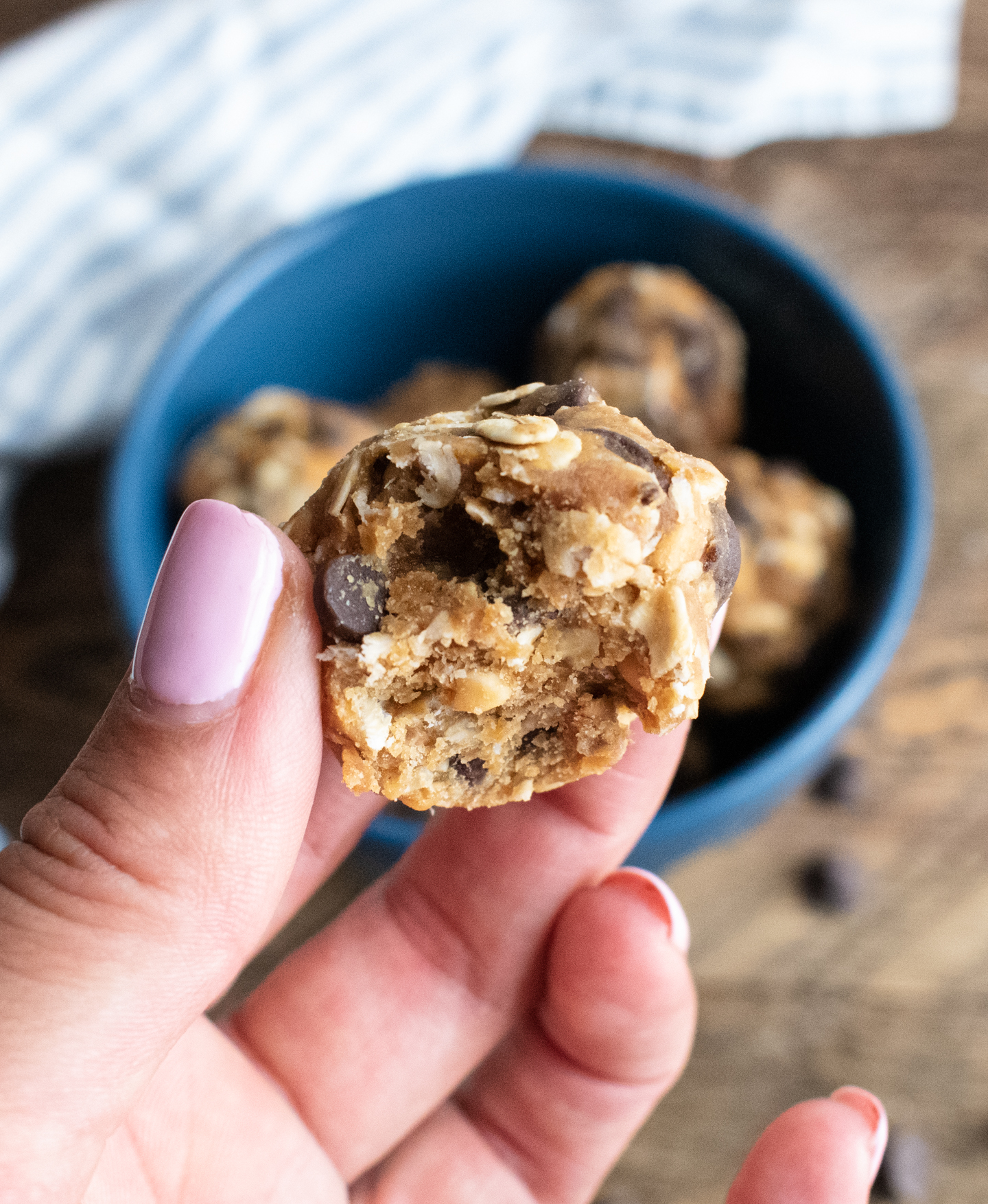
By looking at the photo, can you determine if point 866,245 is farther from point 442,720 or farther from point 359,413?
point 442,720

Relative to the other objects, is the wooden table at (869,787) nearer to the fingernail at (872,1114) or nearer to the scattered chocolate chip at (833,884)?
the scattered chocolate chip at (833,884)

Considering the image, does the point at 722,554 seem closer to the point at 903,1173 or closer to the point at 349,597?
the point at 349,597

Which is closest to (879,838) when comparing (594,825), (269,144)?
(594,825)

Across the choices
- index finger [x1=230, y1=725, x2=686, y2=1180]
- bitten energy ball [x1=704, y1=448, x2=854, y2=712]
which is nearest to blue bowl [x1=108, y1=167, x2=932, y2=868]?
bitten energy ball [x1=704, y1=448, x2=854, y2=712]

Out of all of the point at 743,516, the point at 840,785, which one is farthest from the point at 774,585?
the point at 840,785

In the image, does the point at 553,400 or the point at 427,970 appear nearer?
the point at 553,400
